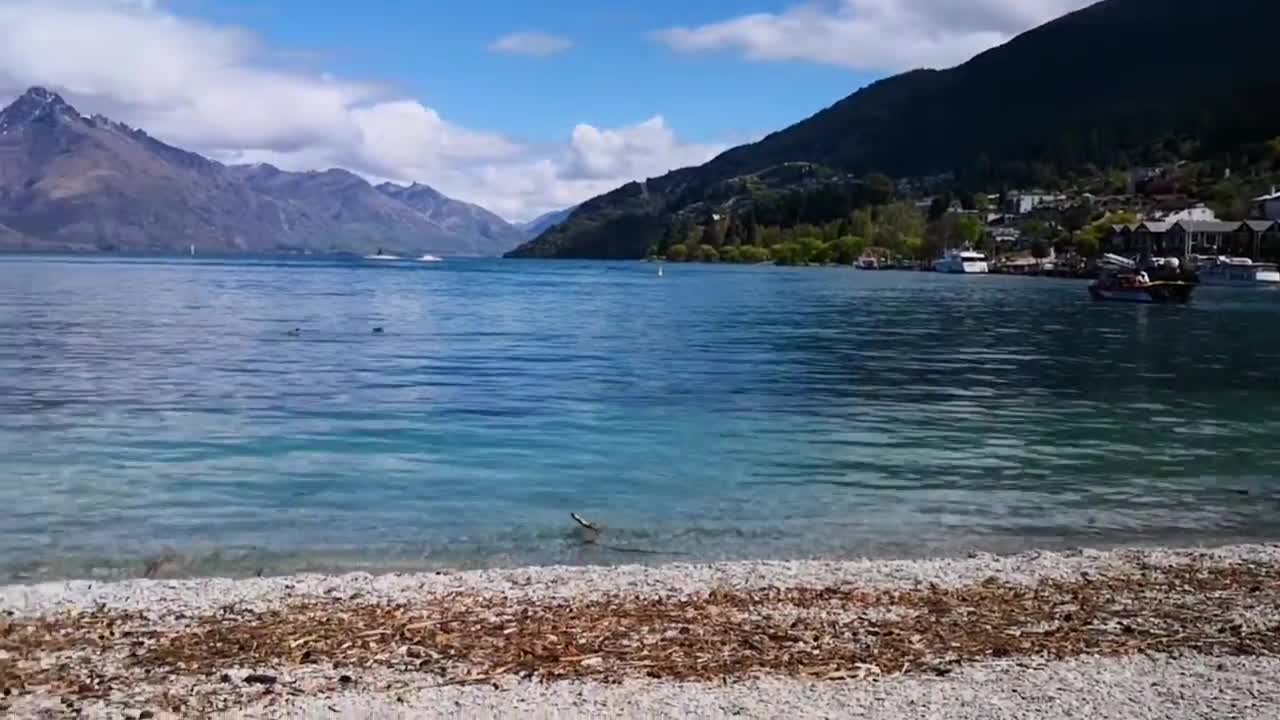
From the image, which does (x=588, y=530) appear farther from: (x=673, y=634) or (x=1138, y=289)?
(x=1138, y=289)

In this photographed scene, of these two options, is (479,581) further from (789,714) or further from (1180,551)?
(1180,551)

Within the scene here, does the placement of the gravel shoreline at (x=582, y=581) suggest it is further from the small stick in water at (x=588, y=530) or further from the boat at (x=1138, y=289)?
the boat at (x=1138, y=289)

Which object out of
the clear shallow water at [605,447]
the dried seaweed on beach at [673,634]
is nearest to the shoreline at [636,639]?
the dried seaweed on beach at [673,634]

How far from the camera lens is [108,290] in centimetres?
12200

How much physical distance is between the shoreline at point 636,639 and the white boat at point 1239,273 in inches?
6801

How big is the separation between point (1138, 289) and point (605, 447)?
3993 inches

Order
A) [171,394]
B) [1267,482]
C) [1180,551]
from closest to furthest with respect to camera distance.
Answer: [1180,551], [1267,482], [171,394]

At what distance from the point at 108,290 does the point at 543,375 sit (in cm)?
9134

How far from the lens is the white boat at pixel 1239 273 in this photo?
575 feet

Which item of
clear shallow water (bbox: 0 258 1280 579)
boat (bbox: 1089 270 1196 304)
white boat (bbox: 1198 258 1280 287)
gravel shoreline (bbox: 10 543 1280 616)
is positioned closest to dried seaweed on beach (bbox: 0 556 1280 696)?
gravel shoreline (bbox: 10 543 1280 616)

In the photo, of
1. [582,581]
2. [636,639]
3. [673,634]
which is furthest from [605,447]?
[636,639]

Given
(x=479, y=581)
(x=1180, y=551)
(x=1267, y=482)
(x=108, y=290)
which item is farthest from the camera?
(x=108, y=290)

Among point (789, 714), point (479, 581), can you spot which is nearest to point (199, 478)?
point (479, 581)

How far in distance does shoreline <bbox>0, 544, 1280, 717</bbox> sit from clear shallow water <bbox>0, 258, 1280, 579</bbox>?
2663 mm
